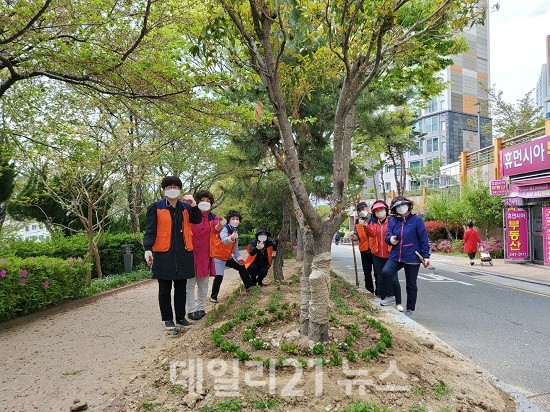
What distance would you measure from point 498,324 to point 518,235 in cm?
1186

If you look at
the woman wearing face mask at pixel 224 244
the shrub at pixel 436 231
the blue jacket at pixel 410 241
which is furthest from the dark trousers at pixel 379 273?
the shrub at pixel 436 231

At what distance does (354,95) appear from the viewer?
436 cm

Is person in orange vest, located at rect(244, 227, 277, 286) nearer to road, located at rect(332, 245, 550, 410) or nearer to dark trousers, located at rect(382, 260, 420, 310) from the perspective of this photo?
dark trousers, located at rect(382, 260, 420, 310)

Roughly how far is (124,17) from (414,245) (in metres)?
5.14

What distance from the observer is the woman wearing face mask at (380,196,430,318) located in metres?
6.22

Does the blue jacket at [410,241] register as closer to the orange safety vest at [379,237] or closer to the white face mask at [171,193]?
the orange safety vest at [379,237]

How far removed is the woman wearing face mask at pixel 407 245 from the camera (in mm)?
6217

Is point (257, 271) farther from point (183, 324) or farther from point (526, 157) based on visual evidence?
point (526, 157)

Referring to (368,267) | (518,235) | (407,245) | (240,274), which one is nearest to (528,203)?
(518,235)

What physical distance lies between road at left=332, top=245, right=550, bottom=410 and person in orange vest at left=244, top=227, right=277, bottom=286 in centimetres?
292

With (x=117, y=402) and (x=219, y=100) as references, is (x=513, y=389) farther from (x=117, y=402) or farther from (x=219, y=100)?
(x=219, y=100)

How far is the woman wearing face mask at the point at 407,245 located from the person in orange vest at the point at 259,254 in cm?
254

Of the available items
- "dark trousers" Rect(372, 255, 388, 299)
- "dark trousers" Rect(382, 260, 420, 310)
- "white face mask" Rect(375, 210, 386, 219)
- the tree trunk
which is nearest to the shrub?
the tree trunk

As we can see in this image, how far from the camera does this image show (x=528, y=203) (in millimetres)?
16484
